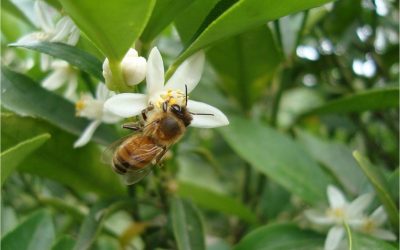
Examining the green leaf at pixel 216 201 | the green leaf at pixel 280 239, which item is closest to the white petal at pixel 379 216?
the green leaf at pixel 280 239

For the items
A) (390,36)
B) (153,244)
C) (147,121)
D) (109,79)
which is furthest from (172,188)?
(390,36)

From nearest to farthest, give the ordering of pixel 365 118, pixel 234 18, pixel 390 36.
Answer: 1. pixel 234 18
2. pixel 390 36
3. pixel 365 118

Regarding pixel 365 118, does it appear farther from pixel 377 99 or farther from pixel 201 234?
pixel 201 234

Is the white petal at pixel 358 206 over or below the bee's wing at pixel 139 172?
over

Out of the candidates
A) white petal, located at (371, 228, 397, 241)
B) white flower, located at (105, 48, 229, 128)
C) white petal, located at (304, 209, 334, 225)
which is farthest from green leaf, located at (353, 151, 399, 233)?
white flower, located at (105, 48, 229, 128)

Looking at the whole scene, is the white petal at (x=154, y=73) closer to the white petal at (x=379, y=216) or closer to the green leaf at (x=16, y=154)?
the green leaf at (x=16, y=154)

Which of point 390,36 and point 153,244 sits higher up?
point 390,36
